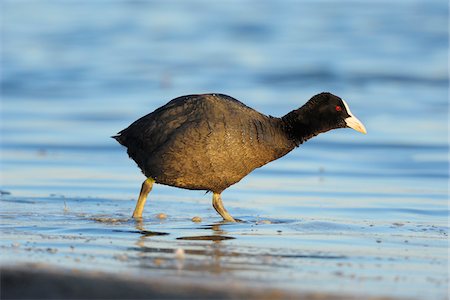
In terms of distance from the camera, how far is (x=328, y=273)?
5.66 metres

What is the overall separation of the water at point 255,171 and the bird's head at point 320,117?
2.58 ft

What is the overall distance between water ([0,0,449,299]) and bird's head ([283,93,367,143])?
0.79 m

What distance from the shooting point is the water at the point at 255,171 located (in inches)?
239

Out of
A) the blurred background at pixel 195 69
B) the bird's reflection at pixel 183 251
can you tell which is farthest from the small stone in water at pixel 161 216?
the blurred background at pixel 195 69

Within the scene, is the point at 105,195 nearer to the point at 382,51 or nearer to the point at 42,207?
the point at 42,207

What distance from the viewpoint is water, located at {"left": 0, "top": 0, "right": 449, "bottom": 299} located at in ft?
19.9

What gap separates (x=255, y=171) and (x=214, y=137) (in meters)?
3.59

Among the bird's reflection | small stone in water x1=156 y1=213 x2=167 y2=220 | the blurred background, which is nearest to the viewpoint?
the bird's reflection

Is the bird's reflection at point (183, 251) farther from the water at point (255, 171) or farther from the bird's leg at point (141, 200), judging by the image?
the bird's leg at point (141, 200)

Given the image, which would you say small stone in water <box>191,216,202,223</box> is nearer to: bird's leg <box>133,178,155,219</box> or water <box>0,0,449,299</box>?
water <box>0,0,449,299</box>

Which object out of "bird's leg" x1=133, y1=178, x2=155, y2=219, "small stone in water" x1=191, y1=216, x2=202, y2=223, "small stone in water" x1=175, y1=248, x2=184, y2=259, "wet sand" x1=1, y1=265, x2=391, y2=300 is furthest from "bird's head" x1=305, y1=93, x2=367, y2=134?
"wet sand" x1=1, y1=265, x2=391, y2=300

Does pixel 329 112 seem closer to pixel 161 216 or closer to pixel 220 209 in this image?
pixel 220 209

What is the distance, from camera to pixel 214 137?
24.9 feet

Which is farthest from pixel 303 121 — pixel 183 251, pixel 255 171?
pixel 255 171
